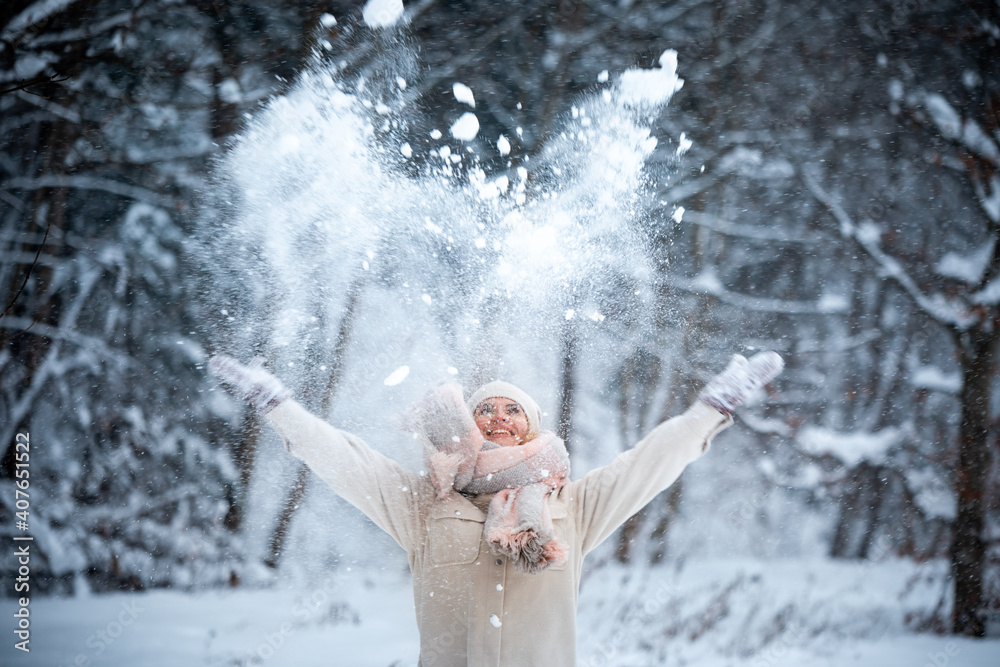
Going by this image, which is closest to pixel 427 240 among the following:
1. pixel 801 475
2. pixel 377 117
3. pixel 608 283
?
pixel 377 117

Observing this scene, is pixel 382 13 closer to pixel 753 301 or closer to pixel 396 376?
pixel 396 376

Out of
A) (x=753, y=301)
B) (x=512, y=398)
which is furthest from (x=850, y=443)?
(x=512, y=398)

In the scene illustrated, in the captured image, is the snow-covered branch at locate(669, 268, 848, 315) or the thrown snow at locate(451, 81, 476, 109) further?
the thrown snow at locate(451, 81, 476, 109)

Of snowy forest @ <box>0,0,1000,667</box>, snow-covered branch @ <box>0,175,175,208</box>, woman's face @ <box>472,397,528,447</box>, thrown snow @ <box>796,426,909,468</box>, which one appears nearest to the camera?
woman's face @ <box>472,397,528,447</box>

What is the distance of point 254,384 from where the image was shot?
56.1 inches

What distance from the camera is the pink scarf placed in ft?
4.94

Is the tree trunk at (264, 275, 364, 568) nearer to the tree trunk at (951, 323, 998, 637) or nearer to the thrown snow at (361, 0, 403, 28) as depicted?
the thrown snow at (361, 0, 403, 28)

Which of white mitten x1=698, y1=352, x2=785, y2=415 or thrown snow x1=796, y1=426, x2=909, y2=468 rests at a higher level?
white mitten x1=698, y1=352, x2=785, y2=415

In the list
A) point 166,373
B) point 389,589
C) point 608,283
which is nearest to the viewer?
point 389,589

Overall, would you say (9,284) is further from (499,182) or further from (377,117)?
(499,182)

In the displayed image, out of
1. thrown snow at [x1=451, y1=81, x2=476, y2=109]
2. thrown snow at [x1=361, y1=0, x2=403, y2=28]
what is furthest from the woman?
thrown snow at [x1=361, y1=0, x2=403, y2=28]

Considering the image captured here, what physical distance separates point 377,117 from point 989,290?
3.92m

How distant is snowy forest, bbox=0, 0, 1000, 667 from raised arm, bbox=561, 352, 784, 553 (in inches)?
62.5

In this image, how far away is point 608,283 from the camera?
3404 mm
